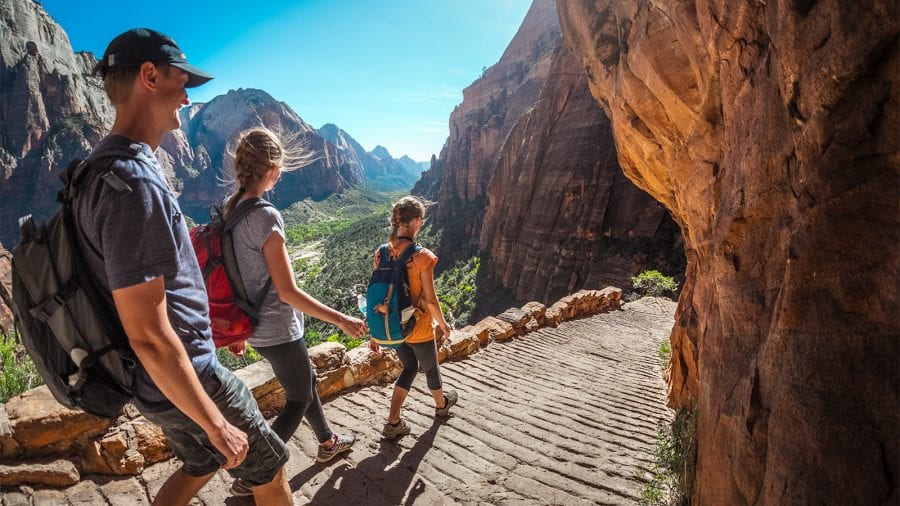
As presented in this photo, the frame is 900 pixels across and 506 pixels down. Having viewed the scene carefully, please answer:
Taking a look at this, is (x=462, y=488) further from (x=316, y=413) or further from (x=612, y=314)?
(x=612, y=314)

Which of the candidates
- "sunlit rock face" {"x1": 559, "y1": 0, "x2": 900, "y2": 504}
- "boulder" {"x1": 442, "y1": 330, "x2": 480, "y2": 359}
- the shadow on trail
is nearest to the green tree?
"boulder" {"x1": 442, "y1": 330, "x2": 480, "y2": 359}

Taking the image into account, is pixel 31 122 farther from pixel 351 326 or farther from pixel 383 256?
pixel 351 326

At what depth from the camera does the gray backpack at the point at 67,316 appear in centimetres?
120

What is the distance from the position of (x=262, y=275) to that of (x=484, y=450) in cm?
223

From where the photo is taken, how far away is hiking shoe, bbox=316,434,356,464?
2.77 metres

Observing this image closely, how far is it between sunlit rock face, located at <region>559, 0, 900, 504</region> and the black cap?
7.36 feet

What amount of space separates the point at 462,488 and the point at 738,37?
3290mm

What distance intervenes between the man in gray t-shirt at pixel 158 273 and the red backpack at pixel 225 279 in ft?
1.84

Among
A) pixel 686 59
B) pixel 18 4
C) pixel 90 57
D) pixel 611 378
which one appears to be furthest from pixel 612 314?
pixel 90 57

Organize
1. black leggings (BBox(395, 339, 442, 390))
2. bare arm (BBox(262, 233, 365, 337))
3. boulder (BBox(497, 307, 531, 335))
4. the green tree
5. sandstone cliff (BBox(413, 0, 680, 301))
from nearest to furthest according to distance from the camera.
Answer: bare arm (BBox(262, 233, 365, 337)) < black leggings (BBox(395, 339, 442, 390)) < boulder (BBox(497, 307, 531, 335)) < the green tree < sandstone cliff (BBox(413, 0, 680, 301))

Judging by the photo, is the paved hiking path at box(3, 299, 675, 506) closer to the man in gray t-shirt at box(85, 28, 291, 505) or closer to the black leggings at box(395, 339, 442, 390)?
the black leggings at box(395, 339, 442, 390)

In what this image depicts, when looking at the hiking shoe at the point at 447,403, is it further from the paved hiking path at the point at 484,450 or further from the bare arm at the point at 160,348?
the bare arm at the point at 160,348

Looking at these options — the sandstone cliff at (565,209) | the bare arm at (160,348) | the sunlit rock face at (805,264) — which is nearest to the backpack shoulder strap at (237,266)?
the bare arm at (160,348)

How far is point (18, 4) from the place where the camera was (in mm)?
52469
